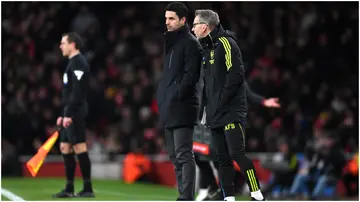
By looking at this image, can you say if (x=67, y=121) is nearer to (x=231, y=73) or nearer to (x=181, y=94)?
(x=181, y=94)

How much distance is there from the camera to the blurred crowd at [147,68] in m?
18.8

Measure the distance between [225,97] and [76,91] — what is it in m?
2.71

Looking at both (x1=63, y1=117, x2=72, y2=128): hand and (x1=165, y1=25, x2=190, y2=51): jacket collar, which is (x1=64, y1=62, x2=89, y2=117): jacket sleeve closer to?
(x1=63, y1=117, x2=72, y2=128): hand

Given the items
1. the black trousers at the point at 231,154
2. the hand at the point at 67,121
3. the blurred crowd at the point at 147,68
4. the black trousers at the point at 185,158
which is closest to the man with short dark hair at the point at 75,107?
the hand at the point at 67,121

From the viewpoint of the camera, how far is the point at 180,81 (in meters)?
9.17

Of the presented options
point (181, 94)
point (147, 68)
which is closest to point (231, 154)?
point (181, 94)

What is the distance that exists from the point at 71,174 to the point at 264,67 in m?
9.60

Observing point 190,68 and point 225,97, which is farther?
point 190,68

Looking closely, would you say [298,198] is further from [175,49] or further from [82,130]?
[175,49]

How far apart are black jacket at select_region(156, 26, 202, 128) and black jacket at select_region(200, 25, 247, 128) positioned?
0.24m

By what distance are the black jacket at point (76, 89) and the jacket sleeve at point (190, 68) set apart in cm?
214

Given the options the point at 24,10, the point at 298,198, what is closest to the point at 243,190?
the point at 298,198

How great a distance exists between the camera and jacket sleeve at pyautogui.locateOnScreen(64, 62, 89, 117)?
10.9 m

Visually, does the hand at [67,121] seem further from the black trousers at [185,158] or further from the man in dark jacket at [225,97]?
the man in dark jacket at [225,97]
